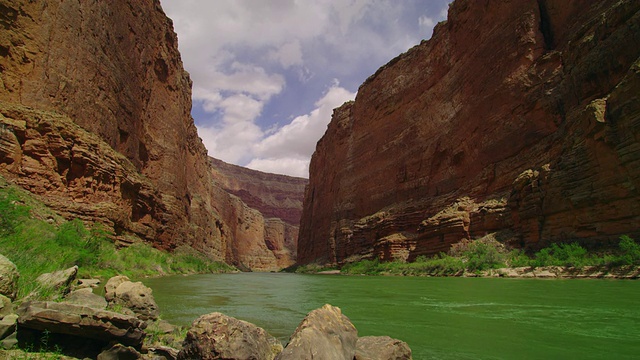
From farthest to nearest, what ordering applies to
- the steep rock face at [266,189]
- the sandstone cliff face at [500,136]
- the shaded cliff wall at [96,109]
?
the steep rock face at [266,189] < the shaded cliff wall at [96,109] < the sandstone cliff face at [500,136]

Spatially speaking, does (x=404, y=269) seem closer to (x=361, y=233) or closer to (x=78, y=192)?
(x=361, y=233)

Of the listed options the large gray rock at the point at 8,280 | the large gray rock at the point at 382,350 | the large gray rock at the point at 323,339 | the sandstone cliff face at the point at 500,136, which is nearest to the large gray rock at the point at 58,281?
the large gray rock at the point at 8,280

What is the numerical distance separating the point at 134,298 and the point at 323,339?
4.19 metres

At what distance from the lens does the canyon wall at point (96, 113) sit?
19281mm

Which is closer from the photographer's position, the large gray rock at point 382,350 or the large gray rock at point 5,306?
the large gray rock at point 5,306

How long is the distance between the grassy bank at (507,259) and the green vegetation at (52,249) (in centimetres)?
1777

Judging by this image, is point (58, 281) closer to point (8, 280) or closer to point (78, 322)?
Answer: point (8, 280)

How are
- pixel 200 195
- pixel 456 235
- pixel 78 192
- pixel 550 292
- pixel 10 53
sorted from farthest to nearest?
pixel 200 195, pixel 456 235, pixel 78 192, pixel 10 53, pixel 550 292

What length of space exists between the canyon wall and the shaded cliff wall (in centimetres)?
6

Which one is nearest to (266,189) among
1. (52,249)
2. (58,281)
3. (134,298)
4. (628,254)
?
(52,249)

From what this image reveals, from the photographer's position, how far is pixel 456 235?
28391 mm

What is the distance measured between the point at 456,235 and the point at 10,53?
102ft

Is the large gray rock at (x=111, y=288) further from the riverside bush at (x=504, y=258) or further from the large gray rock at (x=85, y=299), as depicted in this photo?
the riverside bush at (x=504, y=258)

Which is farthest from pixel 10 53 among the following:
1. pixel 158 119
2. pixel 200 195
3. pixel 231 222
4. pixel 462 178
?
pixel 231 222
